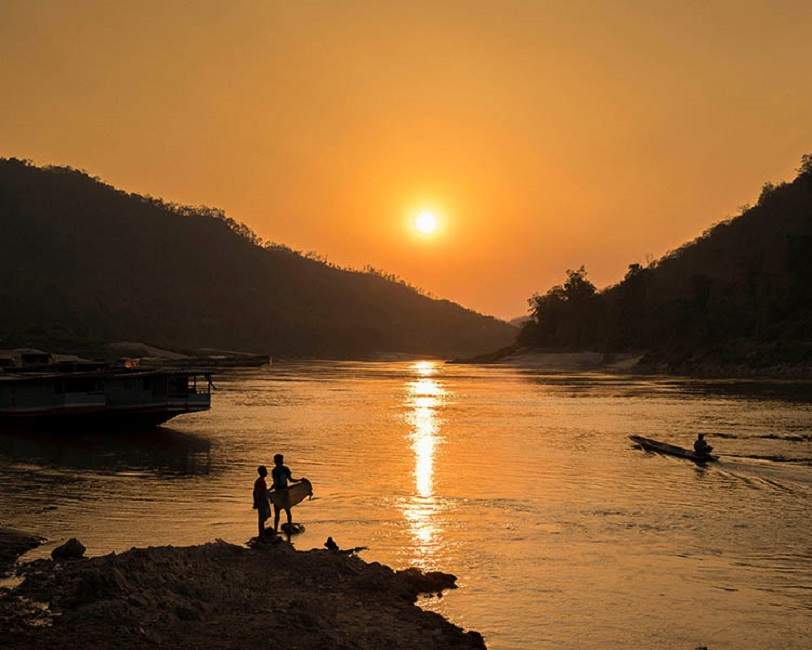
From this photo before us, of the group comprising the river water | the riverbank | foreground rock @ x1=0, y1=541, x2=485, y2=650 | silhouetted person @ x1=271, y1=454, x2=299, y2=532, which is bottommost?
the river water

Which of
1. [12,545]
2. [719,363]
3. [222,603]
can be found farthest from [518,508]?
[719,363]

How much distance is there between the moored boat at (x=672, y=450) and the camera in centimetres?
4384

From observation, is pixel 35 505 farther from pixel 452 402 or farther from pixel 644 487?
pixel 452 402

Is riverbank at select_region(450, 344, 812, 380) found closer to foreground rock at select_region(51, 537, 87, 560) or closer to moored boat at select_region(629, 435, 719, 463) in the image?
moored boat at select_region(629, 435, 719, 463)

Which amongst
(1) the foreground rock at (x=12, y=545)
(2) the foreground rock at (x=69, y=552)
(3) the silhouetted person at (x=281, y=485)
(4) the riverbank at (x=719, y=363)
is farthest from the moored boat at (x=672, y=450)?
(4) the riverbank at (x=719, y=363)

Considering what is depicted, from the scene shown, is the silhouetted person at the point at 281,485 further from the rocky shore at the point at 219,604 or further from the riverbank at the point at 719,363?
the riverbank at the point at 719,363

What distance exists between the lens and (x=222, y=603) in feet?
56.9

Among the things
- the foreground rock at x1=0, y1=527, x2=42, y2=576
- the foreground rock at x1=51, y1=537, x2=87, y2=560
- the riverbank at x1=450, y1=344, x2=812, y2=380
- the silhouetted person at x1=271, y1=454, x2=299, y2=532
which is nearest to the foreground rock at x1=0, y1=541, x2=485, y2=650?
the foreground rock at x1=51, y1=537, x2=87, y2=560

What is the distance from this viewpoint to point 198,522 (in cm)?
2856

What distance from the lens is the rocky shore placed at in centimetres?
1541

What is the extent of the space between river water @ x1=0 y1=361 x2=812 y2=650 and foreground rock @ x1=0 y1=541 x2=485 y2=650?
1691 mm

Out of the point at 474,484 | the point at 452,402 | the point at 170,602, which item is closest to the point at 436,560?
the point at 170,602

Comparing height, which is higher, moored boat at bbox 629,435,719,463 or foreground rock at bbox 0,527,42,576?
moored boat at bbox 629,435,719,463

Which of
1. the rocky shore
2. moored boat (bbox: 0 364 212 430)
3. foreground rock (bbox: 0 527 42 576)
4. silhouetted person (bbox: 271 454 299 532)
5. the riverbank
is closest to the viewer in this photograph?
the rocky shore
